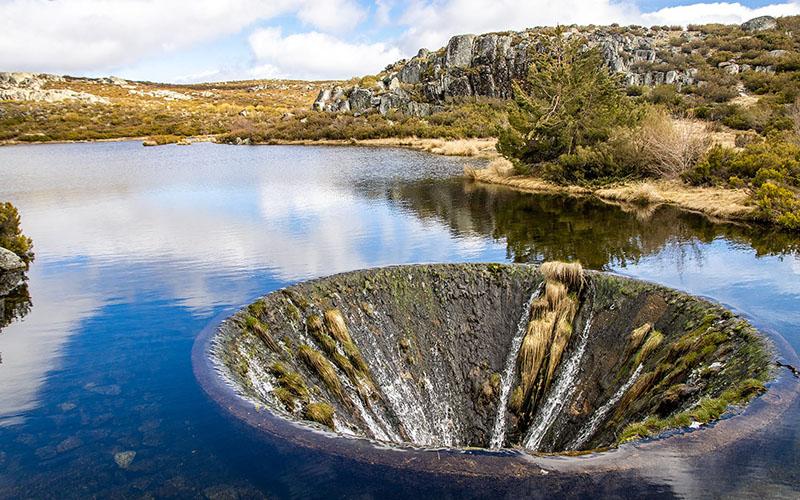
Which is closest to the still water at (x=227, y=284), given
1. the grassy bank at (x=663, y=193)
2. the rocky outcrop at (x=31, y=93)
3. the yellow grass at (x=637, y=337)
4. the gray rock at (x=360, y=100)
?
the grassy bank at (x=663, y=193)

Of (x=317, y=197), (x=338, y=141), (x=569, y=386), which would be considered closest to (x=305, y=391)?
(x=569, y=386)

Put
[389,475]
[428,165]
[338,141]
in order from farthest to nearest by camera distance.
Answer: [338,141]
[428,165]
[389,475]

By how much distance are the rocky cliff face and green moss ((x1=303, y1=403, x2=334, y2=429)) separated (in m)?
75.1

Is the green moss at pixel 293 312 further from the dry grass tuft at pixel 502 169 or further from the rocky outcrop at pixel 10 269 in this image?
the dry grass tuft at pixel 502 169

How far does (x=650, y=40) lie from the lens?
280ft

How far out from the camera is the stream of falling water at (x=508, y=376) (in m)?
12.5

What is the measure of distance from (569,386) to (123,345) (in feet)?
32.8

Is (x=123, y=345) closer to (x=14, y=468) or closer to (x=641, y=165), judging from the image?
(x=14, y=468)

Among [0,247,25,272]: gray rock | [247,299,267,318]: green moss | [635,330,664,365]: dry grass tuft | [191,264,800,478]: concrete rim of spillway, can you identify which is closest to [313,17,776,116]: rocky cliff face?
[0,247,25,272]: gray rock

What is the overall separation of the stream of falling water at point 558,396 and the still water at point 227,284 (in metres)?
4.04

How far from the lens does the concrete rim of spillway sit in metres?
7.55

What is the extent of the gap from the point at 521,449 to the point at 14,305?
1481 cm

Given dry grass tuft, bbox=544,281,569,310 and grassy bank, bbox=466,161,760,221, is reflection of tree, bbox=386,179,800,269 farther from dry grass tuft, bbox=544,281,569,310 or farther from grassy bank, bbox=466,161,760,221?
dry grass tuft, bbox=544,281,569,310

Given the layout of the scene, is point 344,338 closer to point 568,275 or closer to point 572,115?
point 568,275
